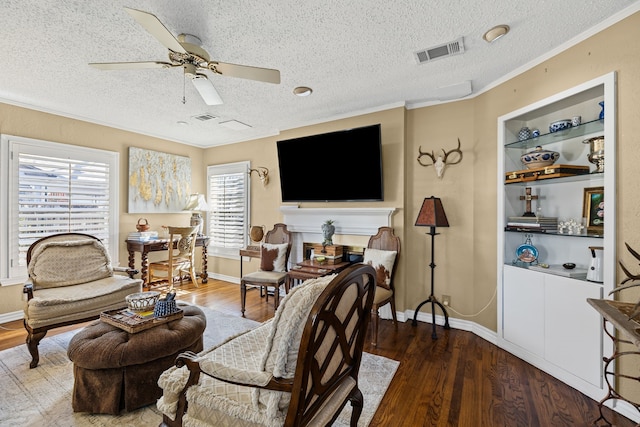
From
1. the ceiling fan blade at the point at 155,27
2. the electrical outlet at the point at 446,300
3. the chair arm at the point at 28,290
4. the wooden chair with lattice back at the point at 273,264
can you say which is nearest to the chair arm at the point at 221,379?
the ceiling fan blade at the point at 155,27

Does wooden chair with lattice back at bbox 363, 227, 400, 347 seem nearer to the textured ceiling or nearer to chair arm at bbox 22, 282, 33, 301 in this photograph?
the textured ceiling

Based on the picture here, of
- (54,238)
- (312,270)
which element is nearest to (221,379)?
(312,270)

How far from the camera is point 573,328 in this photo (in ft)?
7.25

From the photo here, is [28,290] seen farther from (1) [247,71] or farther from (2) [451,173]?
(2) [451,173]

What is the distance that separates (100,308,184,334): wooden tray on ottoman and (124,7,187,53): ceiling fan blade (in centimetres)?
189

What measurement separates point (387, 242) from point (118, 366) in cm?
280

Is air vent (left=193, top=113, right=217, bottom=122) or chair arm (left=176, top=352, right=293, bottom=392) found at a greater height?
air vent (left=193, top=113, right=217, bottom=122)

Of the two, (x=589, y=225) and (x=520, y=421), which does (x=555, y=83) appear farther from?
(x=520, y=421)

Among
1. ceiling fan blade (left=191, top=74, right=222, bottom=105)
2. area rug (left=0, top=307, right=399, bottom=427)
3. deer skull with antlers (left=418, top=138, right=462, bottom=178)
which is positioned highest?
ceiling fan blade (left=191, top=74, right=222, bottom=105)

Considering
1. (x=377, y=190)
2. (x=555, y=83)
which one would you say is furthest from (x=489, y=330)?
(x=555, y=83)

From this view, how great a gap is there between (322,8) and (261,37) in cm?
57

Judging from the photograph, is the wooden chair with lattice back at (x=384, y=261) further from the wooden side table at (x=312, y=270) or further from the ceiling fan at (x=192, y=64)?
the ceiling fan at (x=192, y=64)

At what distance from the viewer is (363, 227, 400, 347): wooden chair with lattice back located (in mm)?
3109

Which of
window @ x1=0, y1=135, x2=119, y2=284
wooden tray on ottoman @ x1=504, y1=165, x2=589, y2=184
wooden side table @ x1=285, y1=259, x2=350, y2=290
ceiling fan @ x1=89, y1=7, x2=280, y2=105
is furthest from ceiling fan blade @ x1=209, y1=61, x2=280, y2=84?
window @ x1=0, y1=135, x2=119, y2=284
